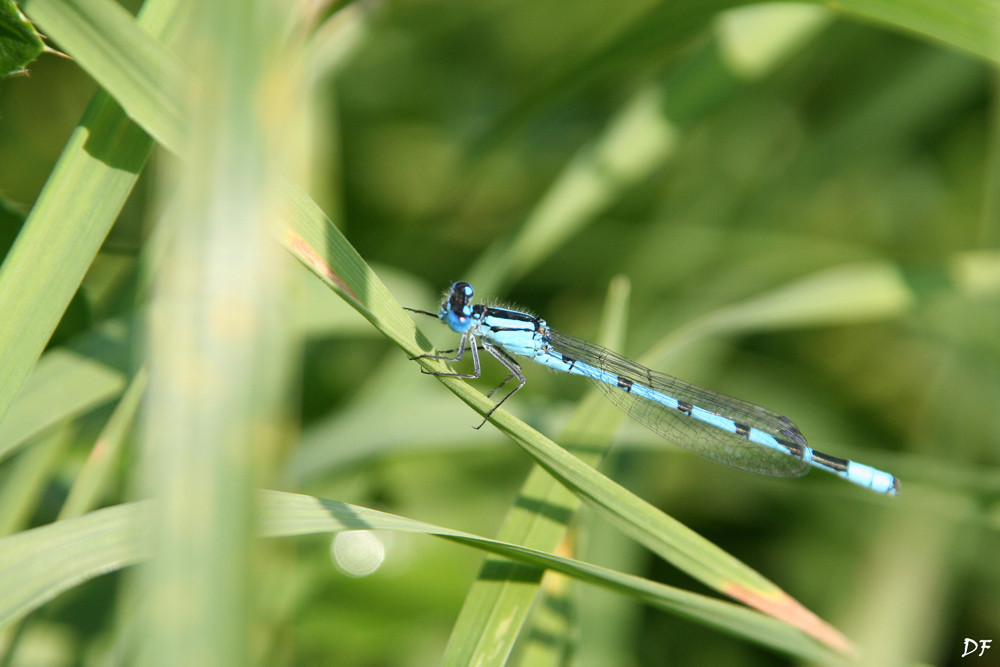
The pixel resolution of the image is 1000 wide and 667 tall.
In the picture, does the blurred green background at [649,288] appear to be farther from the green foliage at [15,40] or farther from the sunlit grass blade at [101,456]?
the green foliage at [15,40]

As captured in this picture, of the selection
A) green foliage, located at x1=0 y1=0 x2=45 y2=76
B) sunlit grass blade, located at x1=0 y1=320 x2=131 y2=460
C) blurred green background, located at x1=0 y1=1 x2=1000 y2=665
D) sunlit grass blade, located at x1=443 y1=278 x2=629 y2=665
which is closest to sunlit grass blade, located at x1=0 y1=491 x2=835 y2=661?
sunlit grass blade, located at x1=443 y1=278 x2=629 y2=665

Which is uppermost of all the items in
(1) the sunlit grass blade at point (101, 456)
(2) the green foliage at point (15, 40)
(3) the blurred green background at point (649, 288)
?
(3) the blurred green background at point (649, 288)

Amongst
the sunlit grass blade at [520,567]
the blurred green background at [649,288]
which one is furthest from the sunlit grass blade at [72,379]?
the sunlit grass blade at [520,567]

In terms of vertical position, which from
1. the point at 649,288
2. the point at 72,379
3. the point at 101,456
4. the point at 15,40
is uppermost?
the point at 649,288

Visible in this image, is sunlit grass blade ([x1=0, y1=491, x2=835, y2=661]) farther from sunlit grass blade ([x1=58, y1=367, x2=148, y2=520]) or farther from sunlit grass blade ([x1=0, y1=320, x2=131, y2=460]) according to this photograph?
sunlit grass blade ([x1=58, y1=367, x2=148, y2=520])

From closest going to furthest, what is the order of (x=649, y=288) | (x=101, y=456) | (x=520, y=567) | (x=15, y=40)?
(x=15, y=40)
(x=520, y=567)
(x=101, y=456)
(x=649, y=288)

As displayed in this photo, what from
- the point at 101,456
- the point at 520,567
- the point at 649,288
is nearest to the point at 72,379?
the point at 101,456

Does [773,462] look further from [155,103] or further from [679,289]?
[155,103]

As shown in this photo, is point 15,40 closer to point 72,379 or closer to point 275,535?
point 72,379

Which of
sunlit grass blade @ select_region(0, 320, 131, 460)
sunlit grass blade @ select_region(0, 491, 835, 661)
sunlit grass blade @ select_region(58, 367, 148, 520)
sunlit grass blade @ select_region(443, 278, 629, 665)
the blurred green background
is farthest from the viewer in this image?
the blurred green background

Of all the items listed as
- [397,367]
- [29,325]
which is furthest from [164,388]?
[397,367]
